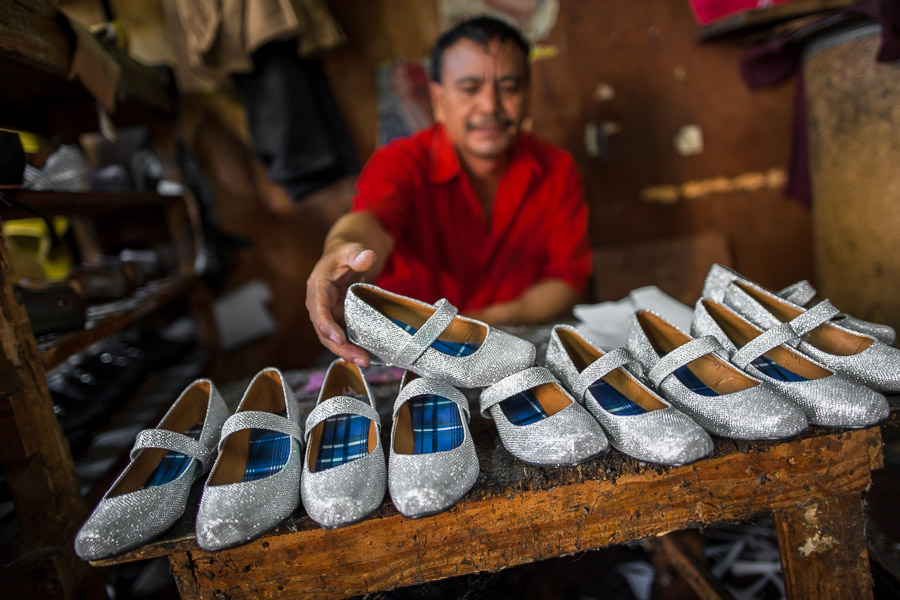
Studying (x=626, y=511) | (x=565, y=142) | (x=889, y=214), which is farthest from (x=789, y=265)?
(x=626, y=511)

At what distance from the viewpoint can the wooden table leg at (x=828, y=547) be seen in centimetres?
69

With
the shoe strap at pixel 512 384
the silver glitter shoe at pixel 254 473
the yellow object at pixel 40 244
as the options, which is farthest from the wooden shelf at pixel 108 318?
the shoe strap at pixel 512 384

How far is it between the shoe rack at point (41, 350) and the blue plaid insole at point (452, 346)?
673 mm

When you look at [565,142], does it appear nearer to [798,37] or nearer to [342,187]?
[798,37]

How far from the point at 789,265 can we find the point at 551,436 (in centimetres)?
225

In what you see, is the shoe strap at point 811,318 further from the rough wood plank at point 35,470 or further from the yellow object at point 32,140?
Result: the yellow object at point 32,140

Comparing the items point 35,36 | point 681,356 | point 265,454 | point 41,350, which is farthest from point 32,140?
point 681,356

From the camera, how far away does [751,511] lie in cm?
67

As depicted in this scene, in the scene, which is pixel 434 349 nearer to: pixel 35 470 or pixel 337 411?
pixel 337 411

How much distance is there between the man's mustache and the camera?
4.67ft

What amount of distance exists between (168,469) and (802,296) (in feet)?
3.80

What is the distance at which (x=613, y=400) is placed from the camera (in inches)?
30.0

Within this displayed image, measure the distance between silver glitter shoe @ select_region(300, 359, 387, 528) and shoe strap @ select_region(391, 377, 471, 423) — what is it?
51mm

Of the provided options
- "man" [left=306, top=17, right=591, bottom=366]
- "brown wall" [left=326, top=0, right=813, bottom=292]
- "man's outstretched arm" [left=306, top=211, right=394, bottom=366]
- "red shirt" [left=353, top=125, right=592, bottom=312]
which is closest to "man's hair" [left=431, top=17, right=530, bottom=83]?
"man" [left=306, top=17, right=591, bottom=366]
